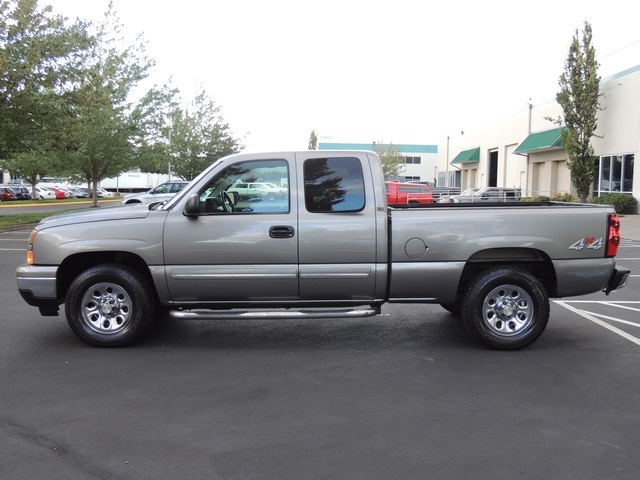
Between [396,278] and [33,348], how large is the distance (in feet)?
12.4

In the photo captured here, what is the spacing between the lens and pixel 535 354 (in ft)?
19.5

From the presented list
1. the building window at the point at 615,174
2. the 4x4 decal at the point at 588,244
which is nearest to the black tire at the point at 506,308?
the 4x4 decal at the point at 588,244

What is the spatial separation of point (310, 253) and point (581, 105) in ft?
91.9

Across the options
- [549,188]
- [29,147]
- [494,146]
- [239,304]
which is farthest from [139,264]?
[494,146]

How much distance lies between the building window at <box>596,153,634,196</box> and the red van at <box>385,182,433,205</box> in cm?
897

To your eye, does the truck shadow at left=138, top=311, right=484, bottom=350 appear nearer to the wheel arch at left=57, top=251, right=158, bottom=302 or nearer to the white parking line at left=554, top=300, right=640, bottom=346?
the wheel arch at left=57, top=251, right=158, bottom=302

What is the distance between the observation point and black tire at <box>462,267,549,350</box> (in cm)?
596

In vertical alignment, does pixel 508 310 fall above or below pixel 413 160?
below

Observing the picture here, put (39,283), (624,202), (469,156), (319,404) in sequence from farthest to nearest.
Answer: (469,156) → (624,202) → (39,283) → (319,404)

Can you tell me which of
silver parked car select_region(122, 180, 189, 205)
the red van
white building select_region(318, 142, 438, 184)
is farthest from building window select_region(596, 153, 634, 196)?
white building select_region(318, 142, 438, 184)

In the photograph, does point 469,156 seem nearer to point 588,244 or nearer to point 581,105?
point 581,105

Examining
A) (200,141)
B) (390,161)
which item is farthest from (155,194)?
(390,161)

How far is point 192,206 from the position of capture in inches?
228

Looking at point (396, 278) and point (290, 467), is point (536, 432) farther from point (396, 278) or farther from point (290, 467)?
point (396, 278)
